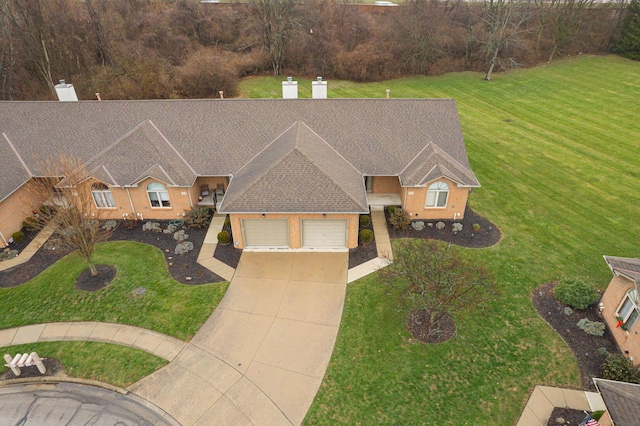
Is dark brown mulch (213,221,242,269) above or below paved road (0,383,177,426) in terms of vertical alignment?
above

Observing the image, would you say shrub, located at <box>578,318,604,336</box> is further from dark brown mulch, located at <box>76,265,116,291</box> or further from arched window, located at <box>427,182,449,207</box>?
dark brown mulch, located at <box>76,265,116,291</box>

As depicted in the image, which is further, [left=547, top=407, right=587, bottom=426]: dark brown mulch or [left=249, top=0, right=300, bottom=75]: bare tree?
[left=249, top=0, right=300, bottom=75]: bare tree

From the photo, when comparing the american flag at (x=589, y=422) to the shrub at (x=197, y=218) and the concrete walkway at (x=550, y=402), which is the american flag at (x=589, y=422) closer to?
the concrete walkway at (x=550, y=402)

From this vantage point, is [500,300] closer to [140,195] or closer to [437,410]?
[437,410]

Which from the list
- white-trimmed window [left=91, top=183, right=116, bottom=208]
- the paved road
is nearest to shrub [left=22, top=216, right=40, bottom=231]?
white-trimmed window [left=91, top=183, right=116, bottom=208]

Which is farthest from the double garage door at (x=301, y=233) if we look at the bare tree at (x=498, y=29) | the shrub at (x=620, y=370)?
the bare tree at (x=498, y=29)

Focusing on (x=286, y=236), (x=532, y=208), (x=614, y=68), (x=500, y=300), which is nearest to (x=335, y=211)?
(x=286, y=236)
